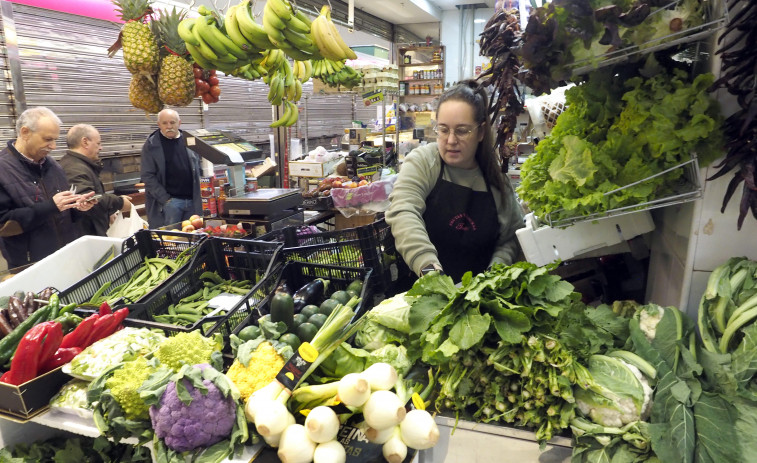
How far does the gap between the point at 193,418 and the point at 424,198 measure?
5.30ft

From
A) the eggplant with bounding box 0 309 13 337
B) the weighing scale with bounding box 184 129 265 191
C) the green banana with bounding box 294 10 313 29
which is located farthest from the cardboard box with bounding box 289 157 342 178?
the eggplant with bounding box 0 309 13 337

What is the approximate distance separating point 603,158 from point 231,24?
6.78ft

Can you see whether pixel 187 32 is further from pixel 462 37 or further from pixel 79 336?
pixel 462 37

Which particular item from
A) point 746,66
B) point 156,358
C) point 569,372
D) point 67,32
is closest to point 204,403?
point 156,358

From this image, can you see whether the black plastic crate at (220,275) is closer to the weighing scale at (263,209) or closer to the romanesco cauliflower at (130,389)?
the romanesco cauliflower at (130,389)

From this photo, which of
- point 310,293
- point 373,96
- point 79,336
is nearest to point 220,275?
point 310,293

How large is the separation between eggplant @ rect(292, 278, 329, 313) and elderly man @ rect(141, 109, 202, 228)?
3921mm

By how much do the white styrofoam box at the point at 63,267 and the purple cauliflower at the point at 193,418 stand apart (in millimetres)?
1688

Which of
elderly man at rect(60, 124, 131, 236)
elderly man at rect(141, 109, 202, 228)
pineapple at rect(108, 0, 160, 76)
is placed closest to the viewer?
pineapple at rect(108, 0, 160, 76)

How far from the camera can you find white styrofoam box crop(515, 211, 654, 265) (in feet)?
5.85

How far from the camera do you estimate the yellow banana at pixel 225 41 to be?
271 centimetres

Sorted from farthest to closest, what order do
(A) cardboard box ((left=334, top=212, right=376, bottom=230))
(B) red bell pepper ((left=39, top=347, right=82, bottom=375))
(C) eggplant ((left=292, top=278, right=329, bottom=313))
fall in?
1. (A) cardboard box ((left=334, top=212, right=376, bottom=230))
2. (C) eggplant ((left=292, top=278, right=329, bottom=313))
3. (B) red bell pepper ((left=39, top=347, right=82, bottom=375))

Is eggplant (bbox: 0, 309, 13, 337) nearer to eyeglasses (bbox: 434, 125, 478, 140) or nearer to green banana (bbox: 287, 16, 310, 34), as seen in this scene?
green banana (bbox: 287, 16, 310, 34)

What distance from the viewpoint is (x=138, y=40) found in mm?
3104
